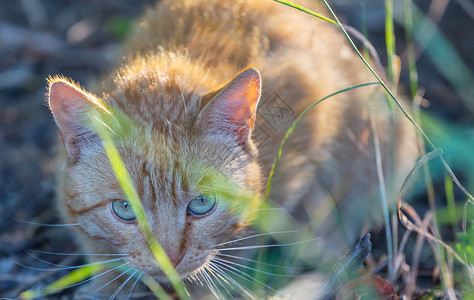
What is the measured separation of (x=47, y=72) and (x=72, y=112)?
2.32 meters

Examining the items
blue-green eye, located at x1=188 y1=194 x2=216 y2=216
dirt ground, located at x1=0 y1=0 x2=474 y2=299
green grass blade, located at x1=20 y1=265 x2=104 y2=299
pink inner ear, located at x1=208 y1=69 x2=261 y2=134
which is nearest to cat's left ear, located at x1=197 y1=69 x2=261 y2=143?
pink inner ear, located at x1=208 y1=69 x2=261 y2=134

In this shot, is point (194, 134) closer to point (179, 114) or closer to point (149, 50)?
point (179, 114)

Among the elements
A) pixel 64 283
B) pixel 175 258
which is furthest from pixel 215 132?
pixel 64 283

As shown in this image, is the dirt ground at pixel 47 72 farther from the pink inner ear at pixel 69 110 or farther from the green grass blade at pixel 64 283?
the pink inner ear at pixel 69 110

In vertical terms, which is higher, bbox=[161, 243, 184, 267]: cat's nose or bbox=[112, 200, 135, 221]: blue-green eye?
bbox=[112, 200, 135, 221]: blue-green eye

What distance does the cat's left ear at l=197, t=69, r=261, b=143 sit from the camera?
74.5 inches

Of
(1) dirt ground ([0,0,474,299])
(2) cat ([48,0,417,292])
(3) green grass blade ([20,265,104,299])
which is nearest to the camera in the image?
(2) cat ([48,0,417,292])

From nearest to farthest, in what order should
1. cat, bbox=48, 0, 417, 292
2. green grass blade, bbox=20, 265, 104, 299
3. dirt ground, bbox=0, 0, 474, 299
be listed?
cat, bbox=48, 0, 417, 292 → green grass blade, bbox=20, 265, 104, 299 → dirt ground, bbox=0, 0, 474, 299

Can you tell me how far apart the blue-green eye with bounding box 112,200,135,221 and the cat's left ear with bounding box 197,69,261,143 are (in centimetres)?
45

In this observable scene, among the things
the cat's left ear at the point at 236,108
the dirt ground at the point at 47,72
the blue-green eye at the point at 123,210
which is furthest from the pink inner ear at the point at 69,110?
the dirt ground at the point at 47,72

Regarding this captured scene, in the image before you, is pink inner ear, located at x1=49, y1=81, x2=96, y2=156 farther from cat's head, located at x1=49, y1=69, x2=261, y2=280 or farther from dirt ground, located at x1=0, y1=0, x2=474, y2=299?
dirt ground, located at x1=0, y1=0, x2=474, y2=299

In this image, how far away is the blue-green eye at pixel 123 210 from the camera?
6.54ft

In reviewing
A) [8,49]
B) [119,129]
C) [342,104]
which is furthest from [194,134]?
[8,49]

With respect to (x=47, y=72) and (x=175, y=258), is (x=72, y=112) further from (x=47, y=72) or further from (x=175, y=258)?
(x=47, y=72)
